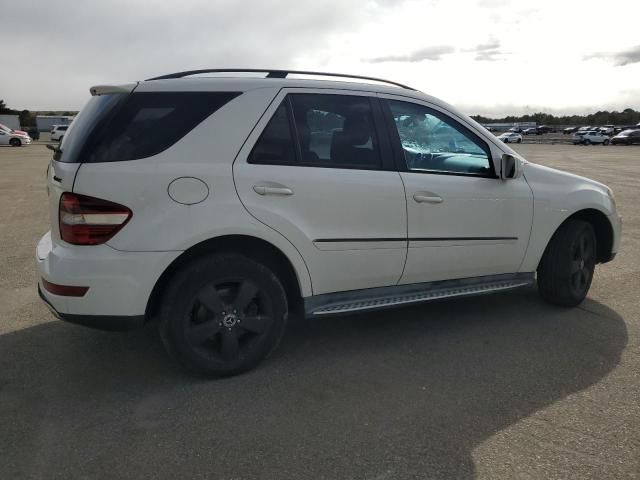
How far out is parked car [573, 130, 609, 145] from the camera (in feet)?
165

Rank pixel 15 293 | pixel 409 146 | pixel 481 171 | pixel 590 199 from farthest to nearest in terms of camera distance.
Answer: pixel 15 293, pixel 590 199, pixel 481 171, pixel 409 146

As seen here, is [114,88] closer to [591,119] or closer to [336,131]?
[336,131]

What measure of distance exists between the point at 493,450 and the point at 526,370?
100 centimetres

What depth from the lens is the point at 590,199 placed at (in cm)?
445

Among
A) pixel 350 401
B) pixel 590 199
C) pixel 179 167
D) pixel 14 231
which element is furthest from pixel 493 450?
pixel 14 231

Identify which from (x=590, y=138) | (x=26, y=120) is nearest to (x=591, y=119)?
(x=590, y=138)

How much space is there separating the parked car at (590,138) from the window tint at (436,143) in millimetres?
53335

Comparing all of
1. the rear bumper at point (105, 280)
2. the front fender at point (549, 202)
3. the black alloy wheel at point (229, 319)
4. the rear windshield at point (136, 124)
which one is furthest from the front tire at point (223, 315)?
the front fender at point (549, 202)

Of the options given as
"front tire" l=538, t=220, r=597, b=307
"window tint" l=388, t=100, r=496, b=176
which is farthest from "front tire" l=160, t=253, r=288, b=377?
"front tire" l=538, t=220, r=597, b=307

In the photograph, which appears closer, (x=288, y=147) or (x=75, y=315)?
(x=75, y=315)

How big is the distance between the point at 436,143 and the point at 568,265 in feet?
5.31

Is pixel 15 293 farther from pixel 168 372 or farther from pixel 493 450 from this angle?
pixel 493 450

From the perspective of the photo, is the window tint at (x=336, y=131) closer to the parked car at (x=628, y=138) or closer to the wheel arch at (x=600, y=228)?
the wheel arch at (x=600, y=228)

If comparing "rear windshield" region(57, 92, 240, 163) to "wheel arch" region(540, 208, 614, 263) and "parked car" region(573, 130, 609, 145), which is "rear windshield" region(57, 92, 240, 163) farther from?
"parked car" region(573, 130, 609, 145)
